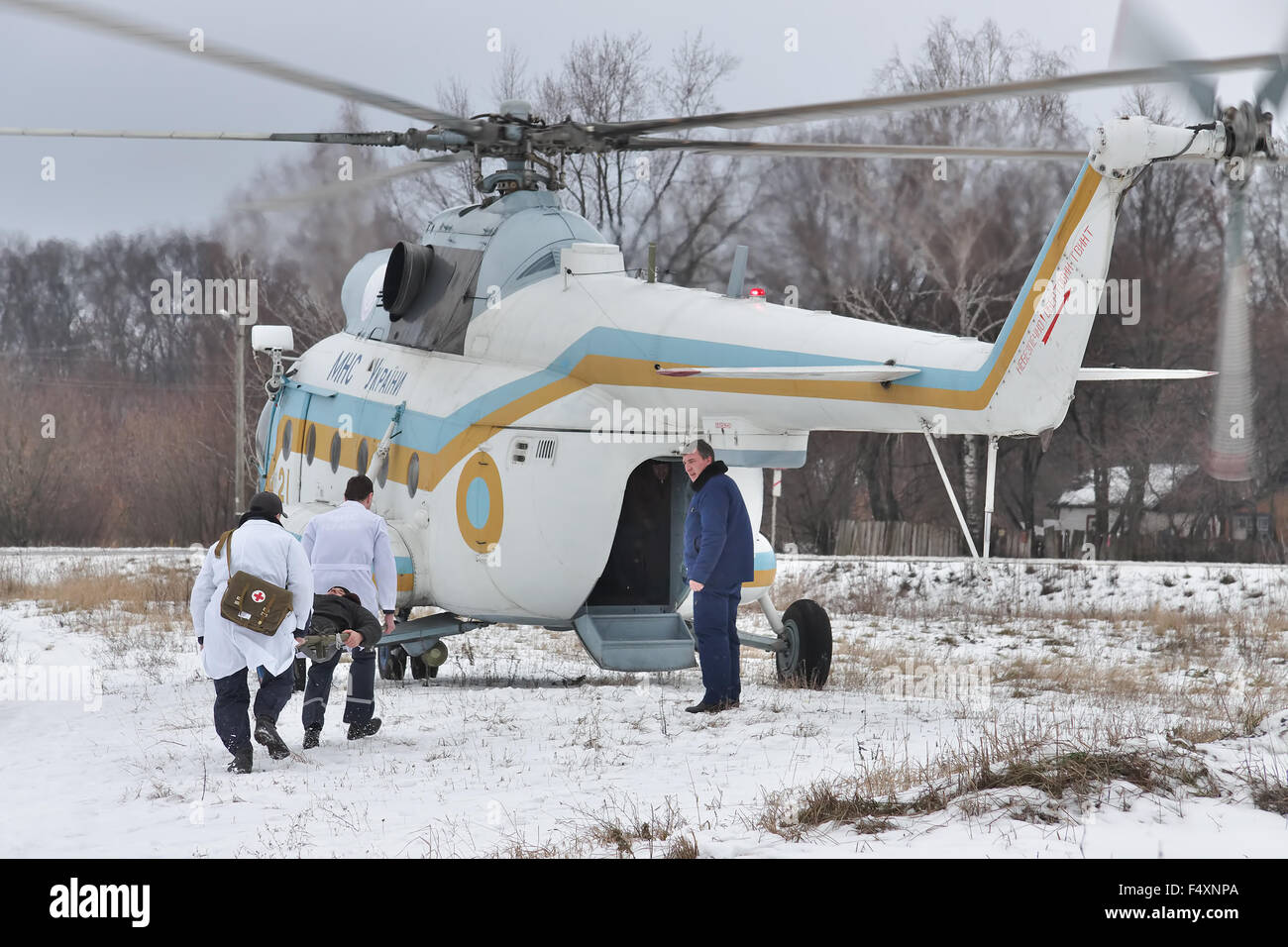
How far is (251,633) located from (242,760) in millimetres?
763

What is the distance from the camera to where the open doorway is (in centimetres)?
1172

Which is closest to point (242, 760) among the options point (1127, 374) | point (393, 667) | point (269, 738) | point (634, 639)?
point (269, 738)

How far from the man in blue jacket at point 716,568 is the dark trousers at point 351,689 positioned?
2244mm

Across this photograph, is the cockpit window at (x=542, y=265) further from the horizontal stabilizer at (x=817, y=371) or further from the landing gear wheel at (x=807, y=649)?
the landing gear wheel at (x=807, y=649)

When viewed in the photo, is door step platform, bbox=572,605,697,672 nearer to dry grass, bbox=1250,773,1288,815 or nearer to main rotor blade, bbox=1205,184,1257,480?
main rotor blade, bbox=1205,184,1257,480

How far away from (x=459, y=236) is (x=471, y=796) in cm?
601

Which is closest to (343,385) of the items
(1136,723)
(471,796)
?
(471,796)

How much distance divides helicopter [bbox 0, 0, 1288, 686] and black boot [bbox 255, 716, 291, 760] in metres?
2.47

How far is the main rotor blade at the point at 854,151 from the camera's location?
30.2ft

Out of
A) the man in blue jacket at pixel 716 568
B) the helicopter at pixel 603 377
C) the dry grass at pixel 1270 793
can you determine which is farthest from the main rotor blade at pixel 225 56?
the dry grass at pixel 1270 793

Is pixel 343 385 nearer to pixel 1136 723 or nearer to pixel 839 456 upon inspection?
pixel 1136 723

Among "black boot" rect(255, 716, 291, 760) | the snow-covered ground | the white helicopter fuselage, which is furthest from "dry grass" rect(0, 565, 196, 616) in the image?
"black boot" rect(255, 716, 291, 760)

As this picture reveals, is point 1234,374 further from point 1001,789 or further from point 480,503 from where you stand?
point 480,503

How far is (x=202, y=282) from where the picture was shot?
3856 centimetres
